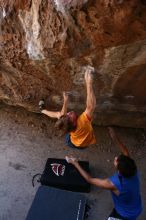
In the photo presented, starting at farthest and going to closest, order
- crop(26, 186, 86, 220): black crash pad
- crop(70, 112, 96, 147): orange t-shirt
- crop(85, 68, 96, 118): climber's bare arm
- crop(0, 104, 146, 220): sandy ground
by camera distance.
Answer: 1. crop(0, 104, 146, 220): sandy ground
2. crop(70, 112, 96, 147): orange t-shirt
3. crop(85, 68, 96, 118): climber's bare arm
4. crop(26, 186, 86, 220): black crash pad

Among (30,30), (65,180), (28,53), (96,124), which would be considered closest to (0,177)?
(65,180)

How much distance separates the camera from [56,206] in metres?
3.94

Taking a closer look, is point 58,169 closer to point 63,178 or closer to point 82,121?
point 63,178

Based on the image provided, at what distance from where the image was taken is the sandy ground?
4691 millimetres

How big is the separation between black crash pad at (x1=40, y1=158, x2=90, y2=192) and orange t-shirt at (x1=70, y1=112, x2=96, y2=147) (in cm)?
49

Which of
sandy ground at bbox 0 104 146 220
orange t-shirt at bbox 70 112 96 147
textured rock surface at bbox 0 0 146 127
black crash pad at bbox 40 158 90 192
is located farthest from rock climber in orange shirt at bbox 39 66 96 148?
sandy ground at bbox 0 104 146 220

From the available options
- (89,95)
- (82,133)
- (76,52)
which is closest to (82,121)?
(82,133)

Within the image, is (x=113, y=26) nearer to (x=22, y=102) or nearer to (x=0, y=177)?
(x=22, y=102)

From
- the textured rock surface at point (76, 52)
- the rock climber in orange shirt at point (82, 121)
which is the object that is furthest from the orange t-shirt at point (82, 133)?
the textured rock surface at point (76, 52)

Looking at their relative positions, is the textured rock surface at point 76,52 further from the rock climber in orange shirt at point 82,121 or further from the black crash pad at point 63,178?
the black crash pad at point 63,178

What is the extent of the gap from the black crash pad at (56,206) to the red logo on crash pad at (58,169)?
444 mm

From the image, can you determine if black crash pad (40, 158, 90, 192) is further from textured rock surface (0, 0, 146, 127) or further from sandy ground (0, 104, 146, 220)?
textured rock surface (0, 0, 146, 127)

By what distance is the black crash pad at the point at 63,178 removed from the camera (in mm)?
4566

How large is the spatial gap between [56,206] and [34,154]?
4.77ft
